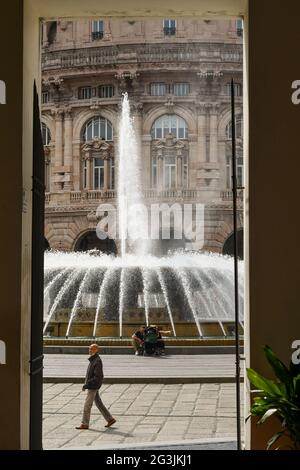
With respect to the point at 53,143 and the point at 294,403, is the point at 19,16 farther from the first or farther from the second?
the point at 53,143

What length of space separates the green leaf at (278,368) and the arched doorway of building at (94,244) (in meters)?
39.7

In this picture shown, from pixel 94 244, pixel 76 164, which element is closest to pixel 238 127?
pixel 76 164

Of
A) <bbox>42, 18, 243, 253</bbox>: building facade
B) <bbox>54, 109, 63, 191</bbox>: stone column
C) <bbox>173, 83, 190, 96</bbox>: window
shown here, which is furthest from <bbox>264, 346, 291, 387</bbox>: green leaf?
<bbox>54, 109, 63, 191</bbox>: stone column

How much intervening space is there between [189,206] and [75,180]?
7.31 m

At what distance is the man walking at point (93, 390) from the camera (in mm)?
11172

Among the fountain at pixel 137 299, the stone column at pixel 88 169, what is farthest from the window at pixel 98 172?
the fountain at pixel 137 299

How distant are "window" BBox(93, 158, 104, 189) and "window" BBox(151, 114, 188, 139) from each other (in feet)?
11.8

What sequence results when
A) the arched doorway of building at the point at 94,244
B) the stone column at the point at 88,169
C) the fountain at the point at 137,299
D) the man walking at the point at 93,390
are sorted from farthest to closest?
1. the stone column at the point at 88,169
2. the arched doorway of building at the point at 94,244
3. the fountain at the point at 137,299
4. the man walking at the point at 93,390

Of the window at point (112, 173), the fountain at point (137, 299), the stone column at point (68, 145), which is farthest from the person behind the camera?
the stone column at point (68, 145)

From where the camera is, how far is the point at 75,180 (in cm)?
4678

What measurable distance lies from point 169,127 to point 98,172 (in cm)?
508

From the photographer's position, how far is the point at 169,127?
46656 mm

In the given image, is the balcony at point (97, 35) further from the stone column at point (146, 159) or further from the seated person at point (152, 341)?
the seated person at point (152, 341)

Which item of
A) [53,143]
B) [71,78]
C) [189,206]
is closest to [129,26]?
[71,78]
